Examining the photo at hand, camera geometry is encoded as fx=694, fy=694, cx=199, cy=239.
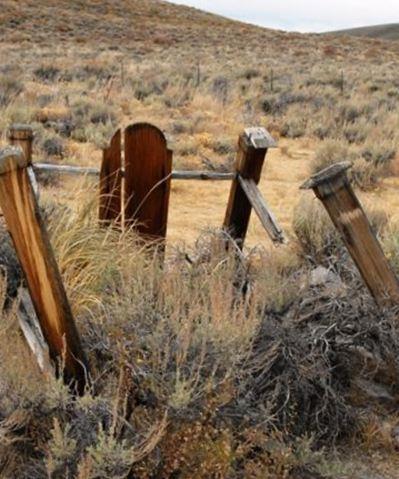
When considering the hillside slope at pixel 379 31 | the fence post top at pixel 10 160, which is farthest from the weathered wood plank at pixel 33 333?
the hillside slope at pixel 379 31

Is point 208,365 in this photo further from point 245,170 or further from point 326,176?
point 245,170

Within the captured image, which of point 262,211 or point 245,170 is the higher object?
point 245,170

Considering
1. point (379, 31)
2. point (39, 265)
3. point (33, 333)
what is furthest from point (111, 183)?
point (379, 31)

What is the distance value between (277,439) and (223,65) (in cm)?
2284

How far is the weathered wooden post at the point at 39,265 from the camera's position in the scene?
2295 millimetres

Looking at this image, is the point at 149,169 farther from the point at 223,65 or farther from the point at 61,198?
the point at 223,65

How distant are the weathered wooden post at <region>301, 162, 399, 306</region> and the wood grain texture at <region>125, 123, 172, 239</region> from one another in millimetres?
1409

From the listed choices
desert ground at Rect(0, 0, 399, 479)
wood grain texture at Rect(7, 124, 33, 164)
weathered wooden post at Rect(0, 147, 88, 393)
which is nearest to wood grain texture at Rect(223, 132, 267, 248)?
desert ground at Rect(0, 0, 399, 479)

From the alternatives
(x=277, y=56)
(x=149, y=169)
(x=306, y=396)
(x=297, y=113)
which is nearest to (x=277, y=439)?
(x=306, y=396)

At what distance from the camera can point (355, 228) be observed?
122 inches

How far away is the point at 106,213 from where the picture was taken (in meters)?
4.29

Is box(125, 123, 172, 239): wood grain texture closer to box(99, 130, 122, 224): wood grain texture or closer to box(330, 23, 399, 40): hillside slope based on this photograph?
box(99, 130, 122, 224): wood grain texture

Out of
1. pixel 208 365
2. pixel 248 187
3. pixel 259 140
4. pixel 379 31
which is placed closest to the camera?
pixel 208 365

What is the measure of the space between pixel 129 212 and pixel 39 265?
1.88 metres
